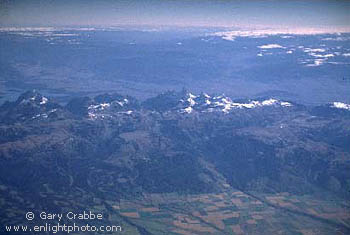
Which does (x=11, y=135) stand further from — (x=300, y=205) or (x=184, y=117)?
(x=300, y=205)

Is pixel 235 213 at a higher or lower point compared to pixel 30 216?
lower

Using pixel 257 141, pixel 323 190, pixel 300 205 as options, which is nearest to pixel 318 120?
pixel 257 141

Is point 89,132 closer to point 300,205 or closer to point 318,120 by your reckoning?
point 300,205

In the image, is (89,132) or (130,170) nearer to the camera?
(130,170)

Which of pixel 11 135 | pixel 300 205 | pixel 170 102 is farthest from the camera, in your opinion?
pixel 170 102

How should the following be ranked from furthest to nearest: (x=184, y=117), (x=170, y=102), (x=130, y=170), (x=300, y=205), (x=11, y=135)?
(x=170, y=102)
(x=184, y=117)
(x=11, y=135)
(x=130, y=170)
(x=300, y=205)

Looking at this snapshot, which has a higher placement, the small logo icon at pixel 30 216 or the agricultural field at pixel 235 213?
the small logo icon at pixel 30 216

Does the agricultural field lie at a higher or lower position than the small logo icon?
lower

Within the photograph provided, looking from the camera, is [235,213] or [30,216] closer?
[30,216]

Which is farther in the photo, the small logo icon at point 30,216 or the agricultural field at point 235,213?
the agricultural field at point 235,213

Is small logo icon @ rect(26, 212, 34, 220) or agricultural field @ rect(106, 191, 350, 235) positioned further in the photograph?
agricultural field @ rect(106, 191, 350, 235)
